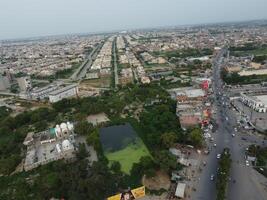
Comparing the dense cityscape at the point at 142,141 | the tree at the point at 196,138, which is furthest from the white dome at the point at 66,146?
the tree at the point at 196,138

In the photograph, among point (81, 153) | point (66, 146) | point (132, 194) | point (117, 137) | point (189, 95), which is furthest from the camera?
point (189, 95)

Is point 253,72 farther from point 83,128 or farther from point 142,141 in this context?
point 83,128

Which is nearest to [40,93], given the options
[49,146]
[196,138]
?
[49,146]

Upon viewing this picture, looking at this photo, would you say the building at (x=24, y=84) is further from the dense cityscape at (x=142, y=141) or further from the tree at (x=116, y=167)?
the tree at (x=116, y=167)

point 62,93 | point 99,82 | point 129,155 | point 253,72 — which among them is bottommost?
point 99,82

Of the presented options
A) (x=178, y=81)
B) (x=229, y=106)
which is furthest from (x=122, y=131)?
(x=178, y=81)

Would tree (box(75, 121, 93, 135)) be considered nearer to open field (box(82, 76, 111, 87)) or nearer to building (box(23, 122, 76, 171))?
building (box(23, 122, 76, 171))
